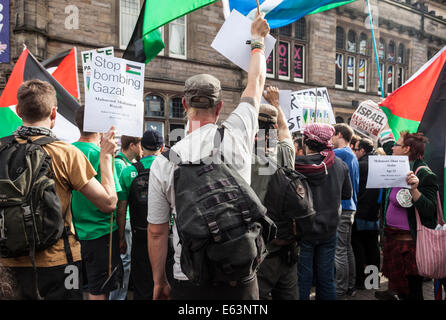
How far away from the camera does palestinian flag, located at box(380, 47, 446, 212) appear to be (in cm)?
322

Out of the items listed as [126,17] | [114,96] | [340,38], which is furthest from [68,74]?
[340,38]

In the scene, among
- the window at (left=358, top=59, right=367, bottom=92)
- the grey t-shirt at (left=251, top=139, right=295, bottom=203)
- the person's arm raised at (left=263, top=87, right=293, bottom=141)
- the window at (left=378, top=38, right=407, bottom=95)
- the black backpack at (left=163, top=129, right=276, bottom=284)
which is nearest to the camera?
the black backpack at (left=163, top=129, right=276, bottom=284)

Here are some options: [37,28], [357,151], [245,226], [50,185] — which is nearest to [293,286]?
[245,226]

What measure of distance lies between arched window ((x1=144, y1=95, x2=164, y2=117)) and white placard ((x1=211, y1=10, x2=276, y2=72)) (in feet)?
29.5

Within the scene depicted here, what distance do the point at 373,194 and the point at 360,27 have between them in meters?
13.5

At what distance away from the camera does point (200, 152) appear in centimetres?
155

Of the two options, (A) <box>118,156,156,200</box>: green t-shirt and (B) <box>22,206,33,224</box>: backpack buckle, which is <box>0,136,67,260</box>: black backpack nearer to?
(B) <box>22,206,33,224</box>: backpack buckle

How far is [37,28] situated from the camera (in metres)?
8.68

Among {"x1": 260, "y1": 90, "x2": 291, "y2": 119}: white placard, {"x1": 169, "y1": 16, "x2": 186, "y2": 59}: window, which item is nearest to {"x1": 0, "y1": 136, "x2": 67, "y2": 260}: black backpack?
{"x1": 260, "y1": 90, "x2": 291, "y2": 119}: white placard

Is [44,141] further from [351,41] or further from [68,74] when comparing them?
[351,41]

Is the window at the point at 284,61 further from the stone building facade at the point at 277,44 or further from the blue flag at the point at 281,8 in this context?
the blue flag at the point at 281,8

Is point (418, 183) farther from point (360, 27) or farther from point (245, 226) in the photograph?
point (360, 27)

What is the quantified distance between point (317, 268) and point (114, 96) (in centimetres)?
236

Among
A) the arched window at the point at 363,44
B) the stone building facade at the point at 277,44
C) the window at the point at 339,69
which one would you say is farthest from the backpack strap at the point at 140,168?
the arched window at the point at 363,44
